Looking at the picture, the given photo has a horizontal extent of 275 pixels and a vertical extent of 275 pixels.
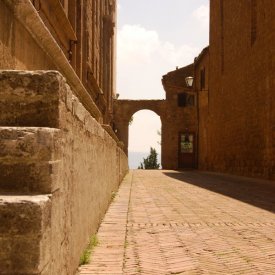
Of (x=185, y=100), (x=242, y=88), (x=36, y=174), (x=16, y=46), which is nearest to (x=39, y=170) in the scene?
(x=36, y=174)

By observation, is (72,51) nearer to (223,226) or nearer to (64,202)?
(223,226)

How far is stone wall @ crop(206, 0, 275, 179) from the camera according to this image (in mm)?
14969

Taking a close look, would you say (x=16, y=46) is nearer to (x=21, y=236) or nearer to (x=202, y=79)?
(x=21, y=236)

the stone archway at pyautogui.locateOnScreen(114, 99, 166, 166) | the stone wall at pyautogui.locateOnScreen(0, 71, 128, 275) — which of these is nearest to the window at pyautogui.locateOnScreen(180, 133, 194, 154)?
the stone archway at pyautogui.locateOnScreen(114, 99, 166, 166)

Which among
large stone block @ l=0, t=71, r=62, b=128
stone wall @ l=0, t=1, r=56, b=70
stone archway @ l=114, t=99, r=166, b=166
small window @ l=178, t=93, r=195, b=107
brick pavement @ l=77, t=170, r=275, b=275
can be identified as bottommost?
brick pavement @ l=77, t=170, r=275, b=275

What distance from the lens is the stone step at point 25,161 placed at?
1.87 meters

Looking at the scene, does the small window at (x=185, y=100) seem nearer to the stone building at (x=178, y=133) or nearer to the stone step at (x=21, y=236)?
the stone building at (x=178, y=133)

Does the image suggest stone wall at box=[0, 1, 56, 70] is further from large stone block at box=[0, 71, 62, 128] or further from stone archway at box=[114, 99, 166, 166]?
stone archway at box=[114, 99, 166, 166]

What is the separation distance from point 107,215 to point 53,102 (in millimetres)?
4047

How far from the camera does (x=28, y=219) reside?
1.68 metres

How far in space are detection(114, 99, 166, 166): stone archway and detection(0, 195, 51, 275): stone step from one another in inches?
1201

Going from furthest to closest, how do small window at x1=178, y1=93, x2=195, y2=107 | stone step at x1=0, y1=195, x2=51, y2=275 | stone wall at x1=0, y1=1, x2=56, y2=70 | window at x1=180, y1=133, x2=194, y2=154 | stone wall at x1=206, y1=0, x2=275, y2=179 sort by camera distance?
small window at x1=178, y1=93, x2=195, y2=107
window at x1=180, y1=133, x2=194, y2=154
stone wall at x1=206, y1=0, x2=275, y2=179
stone wall at x1=0, y1=1, x2=56, y2=70
stone step at x1=0, y1=195, x2=51, y2=275

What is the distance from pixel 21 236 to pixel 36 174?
0.31 m

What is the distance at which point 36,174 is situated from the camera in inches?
74.8
